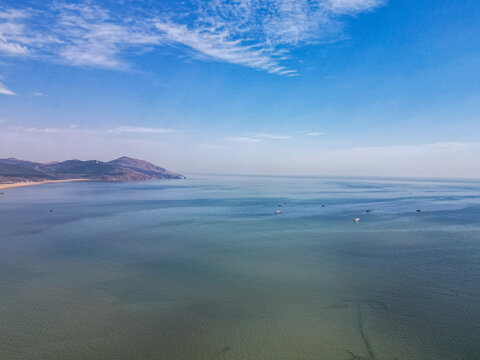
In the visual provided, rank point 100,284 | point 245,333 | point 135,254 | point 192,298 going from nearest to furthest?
point 245,333 → point 192,298 → point 100,284 → point 135,254

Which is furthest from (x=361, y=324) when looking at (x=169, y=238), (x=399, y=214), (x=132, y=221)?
(x=399, y=214)

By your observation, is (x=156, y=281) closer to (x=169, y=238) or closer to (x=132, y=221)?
(x=169, y=238)

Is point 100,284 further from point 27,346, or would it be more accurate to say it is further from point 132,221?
point 132,221

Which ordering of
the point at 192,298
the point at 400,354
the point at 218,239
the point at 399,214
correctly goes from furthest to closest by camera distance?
the point at 399,214 < the point at 218,239 < the point at 192,298 < the point at 400,354

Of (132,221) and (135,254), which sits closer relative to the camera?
(135,254)

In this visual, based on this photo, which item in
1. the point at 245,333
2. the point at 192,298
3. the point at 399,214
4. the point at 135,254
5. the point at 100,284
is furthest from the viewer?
the point at 399,214

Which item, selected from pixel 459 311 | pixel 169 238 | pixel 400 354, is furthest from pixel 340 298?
pixel 169 238
